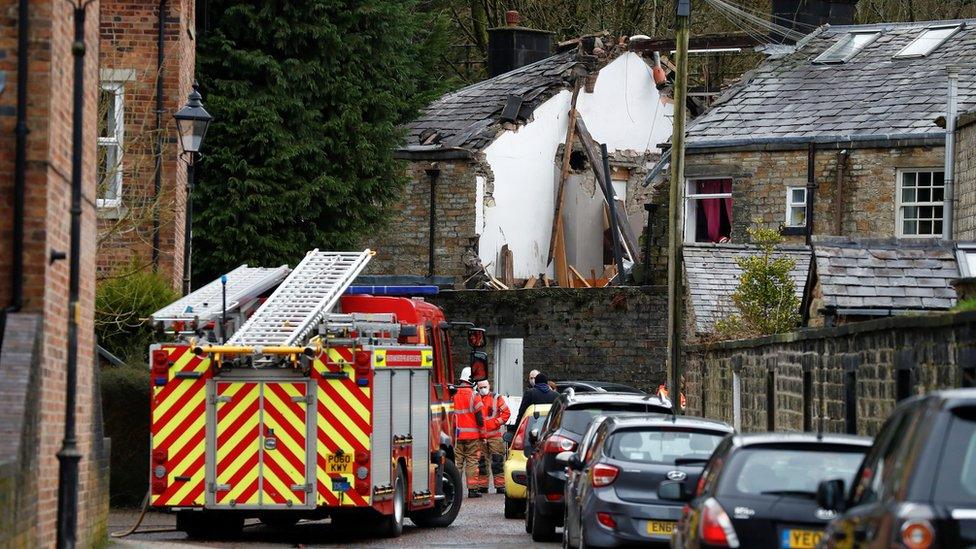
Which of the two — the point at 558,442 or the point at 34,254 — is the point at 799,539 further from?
the point at 558,442

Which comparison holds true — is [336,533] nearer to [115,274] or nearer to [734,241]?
[115,274]

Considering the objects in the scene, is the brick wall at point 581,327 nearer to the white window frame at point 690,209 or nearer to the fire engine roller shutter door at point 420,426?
the white window frame at point 690,209

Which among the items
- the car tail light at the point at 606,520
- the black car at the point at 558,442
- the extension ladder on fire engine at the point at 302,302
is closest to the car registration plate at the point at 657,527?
the car tail light at the point at 606,520

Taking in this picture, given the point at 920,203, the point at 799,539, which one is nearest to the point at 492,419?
the point at 920,203

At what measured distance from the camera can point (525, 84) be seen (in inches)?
1682

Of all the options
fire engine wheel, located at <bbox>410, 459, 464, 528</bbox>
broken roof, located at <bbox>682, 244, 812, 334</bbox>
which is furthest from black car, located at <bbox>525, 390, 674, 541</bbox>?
broken roof, located at <bbox>682, 244, 812, 334</bbox>

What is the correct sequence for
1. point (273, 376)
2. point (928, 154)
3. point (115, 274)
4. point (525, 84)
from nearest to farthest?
point (273, 376), point (115, 274), point (928, 154), point (525, 84)

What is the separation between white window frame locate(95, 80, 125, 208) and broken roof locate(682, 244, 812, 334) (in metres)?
12.3

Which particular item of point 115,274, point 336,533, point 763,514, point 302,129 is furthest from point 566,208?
point 763,514

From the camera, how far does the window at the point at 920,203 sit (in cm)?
3375

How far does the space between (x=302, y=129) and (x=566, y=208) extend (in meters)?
13.1

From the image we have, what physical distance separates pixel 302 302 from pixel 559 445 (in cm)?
312

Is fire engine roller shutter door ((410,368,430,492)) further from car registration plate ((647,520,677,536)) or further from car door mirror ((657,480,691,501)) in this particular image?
car door mirror ((657,480,691,501))

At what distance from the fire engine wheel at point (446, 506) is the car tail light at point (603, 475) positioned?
5.98m
